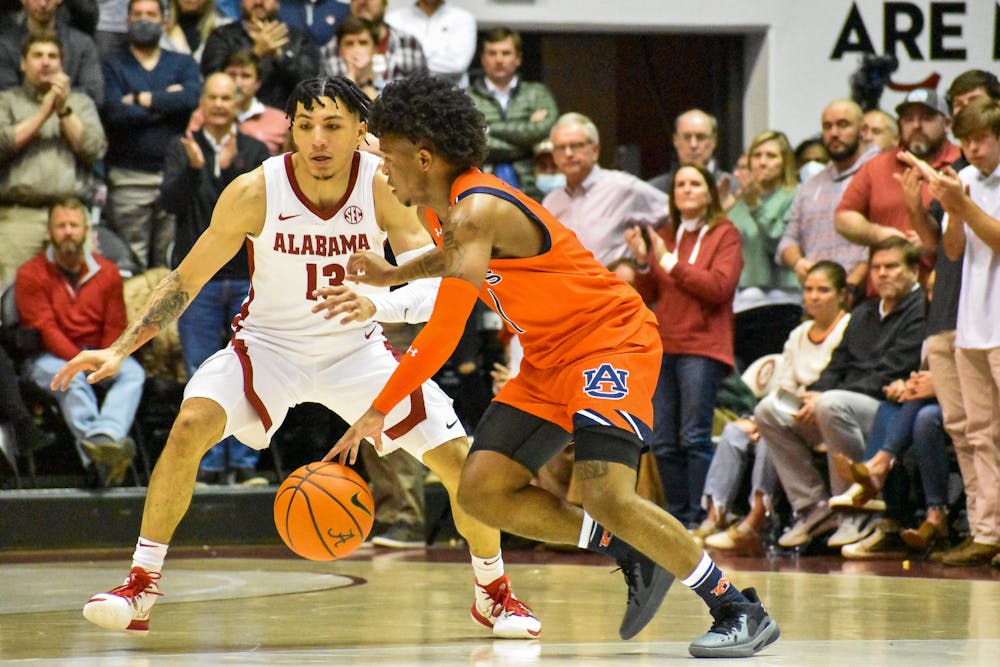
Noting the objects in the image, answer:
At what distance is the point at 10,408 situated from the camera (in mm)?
9359

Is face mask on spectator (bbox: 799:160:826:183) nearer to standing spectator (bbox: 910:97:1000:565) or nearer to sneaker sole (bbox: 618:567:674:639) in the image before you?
standing spectator (bbox: 910:97:1000:565)

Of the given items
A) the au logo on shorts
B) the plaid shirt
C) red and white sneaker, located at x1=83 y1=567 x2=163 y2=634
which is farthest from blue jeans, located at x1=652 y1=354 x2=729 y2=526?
red and white sneaker, located at x1=83 y1=567 x2=163 y2=634

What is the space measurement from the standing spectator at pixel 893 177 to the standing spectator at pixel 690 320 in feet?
2.35

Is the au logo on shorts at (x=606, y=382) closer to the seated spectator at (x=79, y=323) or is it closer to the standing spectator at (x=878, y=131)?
the seated spectator at (x=79, y=323)

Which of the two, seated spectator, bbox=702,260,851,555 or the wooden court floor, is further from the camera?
seated spectator, bbox=702,260,851,555

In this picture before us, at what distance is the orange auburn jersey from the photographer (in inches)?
200

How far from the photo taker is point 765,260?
34.0 feet

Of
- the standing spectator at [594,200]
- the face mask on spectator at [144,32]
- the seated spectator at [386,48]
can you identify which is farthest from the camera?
the seated spectator at [386,48]

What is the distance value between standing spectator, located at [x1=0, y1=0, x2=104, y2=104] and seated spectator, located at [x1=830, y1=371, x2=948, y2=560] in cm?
533

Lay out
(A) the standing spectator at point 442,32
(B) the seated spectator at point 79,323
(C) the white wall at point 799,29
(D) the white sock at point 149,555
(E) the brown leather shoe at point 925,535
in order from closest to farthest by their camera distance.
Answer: (D) the white sock at point 149,555 < (E) the brown leather shoe at point 925,535 < (B) the seated spectator at point 79,323 < (A) the standing spectator at point 442,32 < (C) the white wall at point 799,29

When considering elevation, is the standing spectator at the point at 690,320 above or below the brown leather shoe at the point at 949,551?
above

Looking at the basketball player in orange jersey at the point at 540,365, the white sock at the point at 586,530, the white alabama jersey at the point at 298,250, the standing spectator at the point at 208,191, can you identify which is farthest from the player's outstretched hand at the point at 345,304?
the standing spectator at the point at 208,191

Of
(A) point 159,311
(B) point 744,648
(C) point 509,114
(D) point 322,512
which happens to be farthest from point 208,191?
(B) point 744,648

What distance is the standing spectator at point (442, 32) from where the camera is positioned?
36.1 ft
